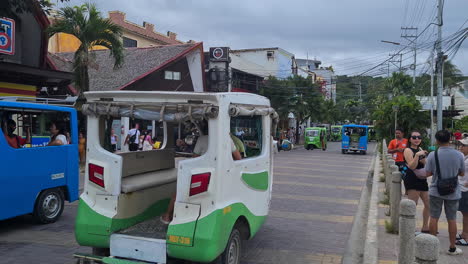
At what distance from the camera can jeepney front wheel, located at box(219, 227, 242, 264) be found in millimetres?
4527

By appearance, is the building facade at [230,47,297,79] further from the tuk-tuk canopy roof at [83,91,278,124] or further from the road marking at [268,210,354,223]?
the tuk-tuk canopy roof at [83,91,278,124]

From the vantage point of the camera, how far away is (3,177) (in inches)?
254

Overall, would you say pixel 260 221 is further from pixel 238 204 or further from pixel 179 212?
pixel 179 212

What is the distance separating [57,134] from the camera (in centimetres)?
776

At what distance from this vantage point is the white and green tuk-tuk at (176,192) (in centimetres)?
419

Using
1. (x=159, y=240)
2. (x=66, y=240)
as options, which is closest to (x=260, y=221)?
(x=159, y=240)

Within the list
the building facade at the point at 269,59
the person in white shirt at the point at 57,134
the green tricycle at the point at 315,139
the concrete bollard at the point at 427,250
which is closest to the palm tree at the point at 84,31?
the person in white shirt at the point at 57,134

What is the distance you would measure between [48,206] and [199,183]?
4626 millimetres

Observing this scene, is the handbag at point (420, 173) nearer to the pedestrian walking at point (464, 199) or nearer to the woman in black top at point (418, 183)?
the woman in black top at point (418, 183)

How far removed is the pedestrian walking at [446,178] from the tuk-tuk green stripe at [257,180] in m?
2.38

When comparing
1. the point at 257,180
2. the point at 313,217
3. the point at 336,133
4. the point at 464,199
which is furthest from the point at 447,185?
the point at 336,133

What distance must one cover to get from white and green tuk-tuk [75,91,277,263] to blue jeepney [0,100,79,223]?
253 cm

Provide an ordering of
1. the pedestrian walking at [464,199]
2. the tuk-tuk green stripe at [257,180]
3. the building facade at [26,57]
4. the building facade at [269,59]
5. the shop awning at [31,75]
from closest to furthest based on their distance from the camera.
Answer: the tuk-tuk green stripe at [257,180], the pedestrian walking at [464,199], the shop awning at [31,75], the building facade at [26,57], the building facade at [269,59]

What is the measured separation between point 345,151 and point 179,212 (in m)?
29.7
